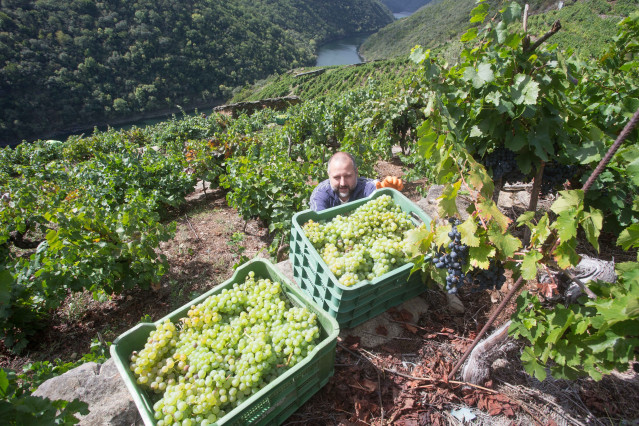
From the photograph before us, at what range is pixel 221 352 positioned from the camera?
171 cm

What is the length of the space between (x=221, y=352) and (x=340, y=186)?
219 cm

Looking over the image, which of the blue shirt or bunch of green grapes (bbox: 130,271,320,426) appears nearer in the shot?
bunch of green grapes (bbox: 130,271,320,426)

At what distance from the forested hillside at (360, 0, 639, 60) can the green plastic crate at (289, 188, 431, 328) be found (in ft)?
5.65

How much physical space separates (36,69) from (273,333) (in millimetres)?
78993

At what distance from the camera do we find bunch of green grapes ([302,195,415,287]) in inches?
84.0

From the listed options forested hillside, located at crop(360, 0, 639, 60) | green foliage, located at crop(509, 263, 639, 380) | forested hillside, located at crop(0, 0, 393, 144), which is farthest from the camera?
forested hillside, located at crop(0, 0, 393, 144)

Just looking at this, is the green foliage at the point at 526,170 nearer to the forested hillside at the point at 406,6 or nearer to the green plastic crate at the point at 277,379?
the green plastic crate at the point at 277,379

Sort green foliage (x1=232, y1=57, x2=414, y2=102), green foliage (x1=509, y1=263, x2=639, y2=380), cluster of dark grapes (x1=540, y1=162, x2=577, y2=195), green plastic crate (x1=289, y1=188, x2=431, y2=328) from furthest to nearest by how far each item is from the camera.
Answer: green foliage (x1=232, y1=57, x2=414, y2=102) → cluster of dark grapes (x1=540, y1=162, x2=577, y2=195) → green plastic crate (x1=289, y1=188, x2=431, y2=328) → green foliage (x1=509, y1=263, x2=639, y2=380)

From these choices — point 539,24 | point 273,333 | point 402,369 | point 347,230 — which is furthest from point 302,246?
point 539,24

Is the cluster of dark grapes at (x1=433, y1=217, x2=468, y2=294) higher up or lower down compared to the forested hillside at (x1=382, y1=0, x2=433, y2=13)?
lower down

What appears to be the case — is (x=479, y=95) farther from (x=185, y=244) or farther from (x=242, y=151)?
(x=242, y=151)

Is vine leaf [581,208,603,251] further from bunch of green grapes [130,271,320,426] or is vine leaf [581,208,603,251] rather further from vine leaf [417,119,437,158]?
bunch of green grapes [130,271,320,426]

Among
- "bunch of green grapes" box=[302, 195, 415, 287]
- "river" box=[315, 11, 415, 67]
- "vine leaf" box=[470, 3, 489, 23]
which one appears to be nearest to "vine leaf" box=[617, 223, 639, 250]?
Answer: "bunch of green grapes" box=[302, 195, 415, 287]

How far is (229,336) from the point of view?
1.76 m
